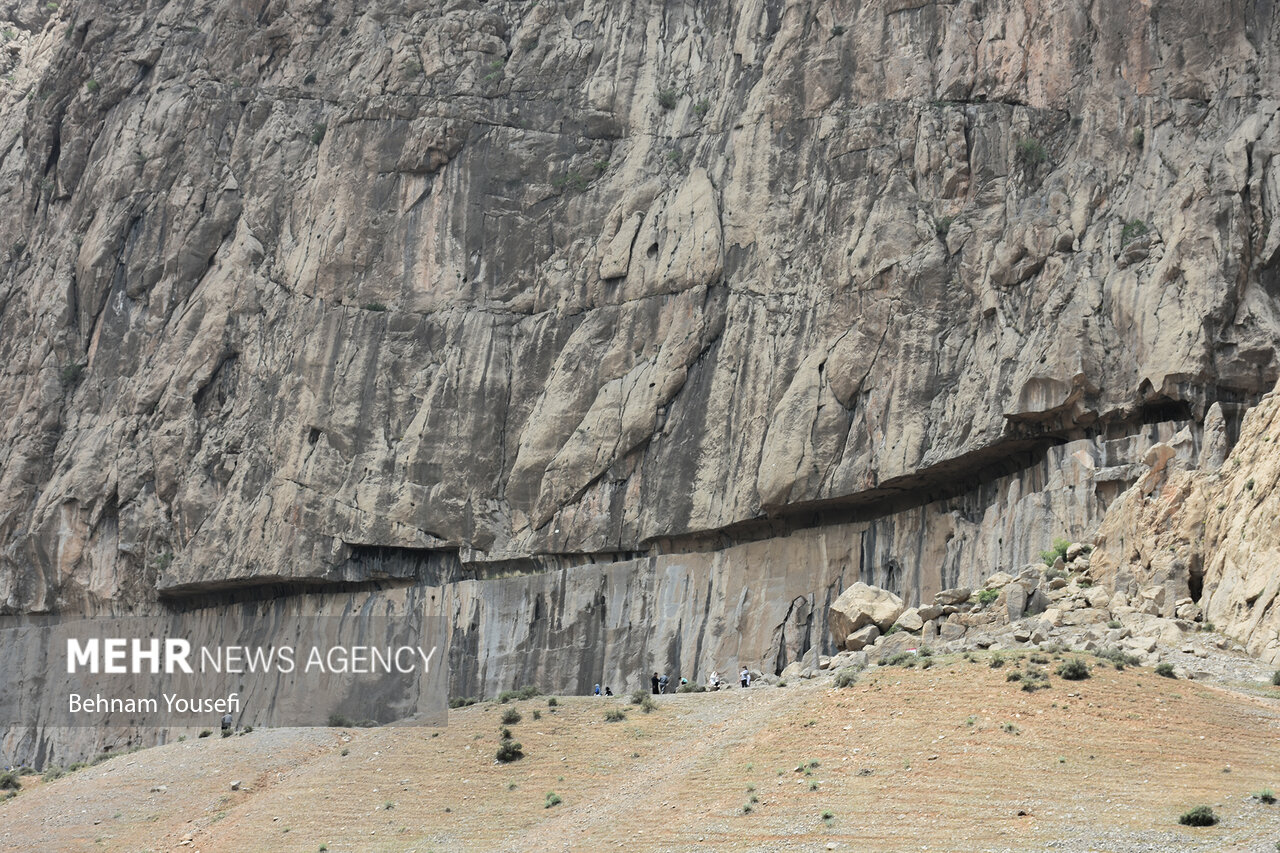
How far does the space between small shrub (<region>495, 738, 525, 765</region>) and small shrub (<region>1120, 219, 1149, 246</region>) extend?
70.1 ft

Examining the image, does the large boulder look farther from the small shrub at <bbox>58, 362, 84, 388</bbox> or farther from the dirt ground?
the small shrub at <bbox>58, 362, 84, 388</bbox>

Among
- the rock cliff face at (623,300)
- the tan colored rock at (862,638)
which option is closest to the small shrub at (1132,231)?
the rock cliff face at (623,300)

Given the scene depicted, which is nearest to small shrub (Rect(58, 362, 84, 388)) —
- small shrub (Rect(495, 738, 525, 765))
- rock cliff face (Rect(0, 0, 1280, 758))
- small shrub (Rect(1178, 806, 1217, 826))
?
rock cliff face (Rect(0, 0, 1280, 758))

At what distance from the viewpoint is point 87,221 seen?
69.2m

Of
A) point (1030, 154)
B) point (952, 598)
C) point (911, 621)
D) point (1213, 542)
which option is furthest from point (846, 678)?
point (1030, 154)

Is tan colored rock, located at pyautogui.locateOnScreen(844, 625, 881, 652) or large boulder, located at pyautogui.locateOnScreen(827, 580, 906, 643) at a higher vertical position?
large boulder, located at pyautogui.locateOnScreen(827, 580, 906, 643)

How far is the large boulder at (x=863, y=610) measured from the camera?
38.2m

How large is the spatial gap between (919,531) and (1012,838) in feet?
76.2

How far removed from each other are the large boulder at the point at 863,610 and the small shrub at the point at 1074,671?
343 inches

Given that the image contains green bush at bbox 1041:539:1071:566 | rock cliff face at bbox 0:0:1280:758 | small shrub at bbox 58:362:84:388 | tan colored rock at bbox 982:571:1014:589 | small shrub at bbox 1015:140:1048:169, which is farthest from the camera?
small shrub at bbox 58:362:84:388

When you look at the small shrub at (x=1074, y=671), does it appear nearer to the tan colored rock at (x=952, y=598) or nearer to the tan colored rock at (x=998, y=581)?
the tan colored rock at (x=998, y=581)

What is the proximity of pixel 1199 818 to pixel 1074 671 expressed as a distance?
23.9ft

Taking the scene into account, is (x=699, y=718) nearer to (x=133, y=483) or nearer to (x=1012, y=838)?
(x=1012, y=838)

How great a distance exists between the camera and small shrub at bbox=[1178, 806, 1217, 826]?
21875 millimetres
